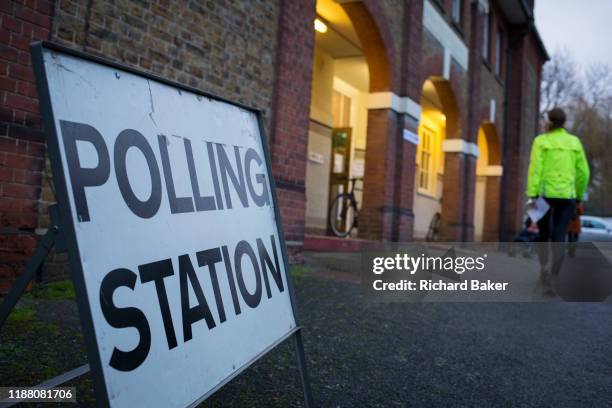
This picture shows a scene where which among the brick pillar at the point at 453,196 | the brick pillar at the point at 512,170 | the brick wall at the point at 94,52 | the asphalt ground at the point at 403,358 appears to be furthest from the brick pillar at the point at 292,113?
the brick pillar at the point at 512,170

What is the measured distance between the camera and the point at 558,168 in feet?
17.6

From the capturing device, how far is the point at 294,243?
6059 millimetres

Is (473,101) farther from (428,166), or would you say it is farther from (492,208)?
(492,208)

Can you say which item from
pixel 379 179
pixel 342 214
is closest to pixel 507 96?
pixel 342 214

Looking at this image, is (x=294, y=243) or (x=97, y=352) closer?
(x=97, y=352)

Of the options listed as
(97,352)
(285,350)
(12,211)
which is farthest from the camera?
(12,211)

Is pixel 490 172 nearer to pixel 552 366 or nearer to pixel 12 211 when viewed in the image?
pixel 552 366

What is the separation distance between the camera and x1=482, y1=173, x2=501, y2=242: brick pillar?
1691cm

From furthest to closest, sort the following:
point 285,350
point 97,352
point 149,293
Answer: point 285,350 < point 149,293 < point 97,352

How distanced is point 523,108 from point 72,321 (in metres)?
18.0

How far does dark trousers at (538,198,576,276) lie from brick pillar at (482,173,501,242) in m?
11.9

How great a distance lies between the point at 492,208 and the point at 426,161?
302cm

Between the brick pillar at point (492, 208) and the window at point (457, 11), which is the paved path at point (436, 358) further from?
the brick pillar at point (492, 208)

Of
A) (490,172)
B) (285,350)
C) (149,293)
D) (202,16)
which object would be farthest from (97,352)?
(490,172)
